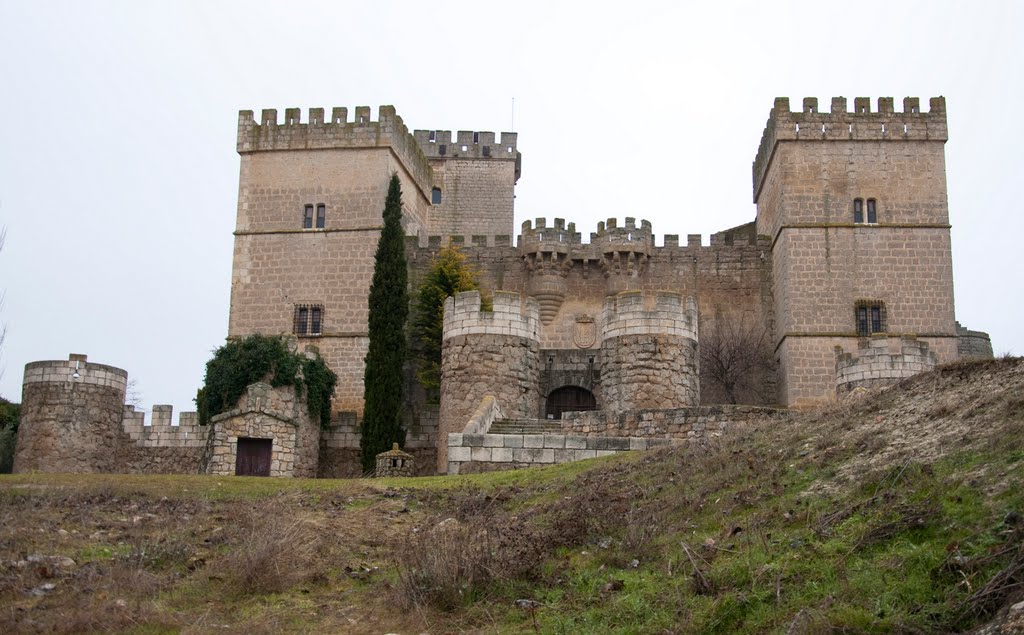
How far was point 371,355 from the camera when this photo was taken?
32.7 m

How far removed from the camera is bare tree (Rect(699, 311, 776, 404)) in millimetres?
36031

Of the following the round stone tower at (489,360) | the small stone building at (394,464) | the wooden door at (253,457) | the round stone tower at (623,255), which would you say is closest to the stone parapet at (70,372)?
the wooden door at (253,457)

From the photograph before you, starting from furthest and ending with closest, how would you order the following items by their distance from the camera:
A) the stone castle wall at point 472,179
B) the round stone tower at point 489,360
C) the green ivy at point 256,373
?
the stone castle wall at point 472,179
the green ivy at point 256,373
the round stone tower at point 489,360

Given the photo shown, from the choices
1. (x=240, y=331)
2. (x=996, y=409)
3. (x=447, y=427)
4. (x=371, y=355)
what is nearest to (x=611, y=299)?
(x=447, y=427)

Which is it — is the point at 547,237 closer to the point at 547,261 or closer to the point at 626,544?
the point at 547,261

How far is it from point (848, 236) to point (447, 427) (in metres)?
13.5

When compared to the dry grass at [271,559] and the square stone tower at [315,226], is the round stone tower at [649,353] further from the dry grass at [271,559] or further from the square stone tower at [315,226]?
the dry grass at [271,559]

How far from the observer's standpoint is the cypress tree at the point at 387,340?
30247 millimetres

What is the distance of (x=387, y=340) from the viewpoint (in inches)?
1299

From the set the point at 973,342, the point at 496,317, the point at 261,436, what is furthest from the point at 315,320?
the point at 973,342

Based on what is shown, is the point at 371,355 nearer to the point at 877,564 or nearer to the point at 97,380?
the point at 97,380

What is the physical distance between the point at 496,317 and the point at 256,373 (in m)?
5.44

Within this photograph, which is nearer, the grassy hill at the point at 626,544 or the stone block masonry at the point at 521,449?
the grassy hill at the point at 626,544

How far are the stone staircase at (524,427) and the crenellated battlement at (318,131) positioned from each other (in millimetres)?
13863
